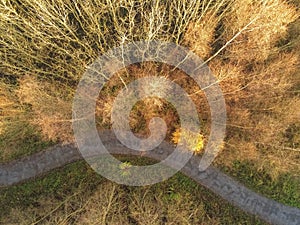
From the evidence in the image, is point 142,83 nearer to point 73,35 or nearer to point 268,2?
point 73,35

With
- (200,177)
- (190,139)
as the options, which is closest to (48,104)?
(190,139)

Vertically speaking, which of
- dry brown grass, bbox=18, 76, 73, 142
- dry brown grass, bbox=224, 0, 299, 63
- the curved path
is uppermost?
dry brown grass, bbox=224, 0, 299, 63

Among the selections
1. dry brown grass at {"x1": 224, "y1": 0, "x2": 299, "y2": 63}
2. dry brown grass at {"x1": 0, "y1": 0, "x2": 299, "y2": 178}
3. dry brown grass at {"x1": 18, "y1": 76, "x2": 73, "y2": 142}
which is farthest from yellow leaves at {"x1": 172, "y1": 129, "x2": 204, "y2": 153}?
dry brown grass at {"x1": 18, "y1": 76, "x2": 73, "y2": 142}

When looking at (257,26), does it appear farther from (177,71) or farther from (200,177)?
(200,177)

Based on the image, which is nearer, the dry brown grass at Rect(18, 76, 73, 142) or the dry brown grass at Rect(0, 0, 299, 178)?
the dry brown grass at Rect(0, 0, 299, 178)

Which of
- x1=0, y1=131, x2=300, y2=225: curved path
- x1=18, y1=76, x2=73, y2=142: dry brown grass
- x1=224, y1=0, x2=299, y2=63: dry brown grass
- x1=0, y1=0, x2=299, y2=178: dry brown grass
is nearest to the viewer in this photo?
x1=0, y1=0, x2=299, y2=178: dry brown grass

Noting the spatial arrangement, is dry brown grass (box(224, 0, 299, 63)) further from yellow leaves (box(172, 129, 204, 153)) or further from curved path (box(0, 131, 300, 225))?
curved path (box(0, 131, 300, 225))

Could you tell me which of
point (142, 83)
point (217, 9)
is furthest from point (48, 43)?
point (217, 9)
